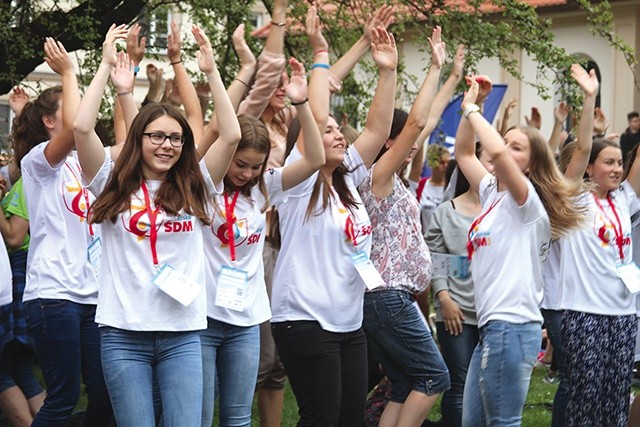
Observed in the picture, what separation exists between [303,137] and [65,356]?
1.64 meters

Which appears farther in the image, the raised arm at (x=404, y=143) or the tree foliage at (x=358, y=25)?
the tree foliage at (x=358, y=25)

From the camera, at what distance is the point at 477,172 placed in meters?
6.64

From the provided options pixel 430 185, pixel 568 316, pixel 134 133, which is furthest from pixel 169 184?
pixel 430 185

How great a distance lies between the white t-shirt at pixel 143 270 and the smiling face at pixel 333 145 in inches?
44.7

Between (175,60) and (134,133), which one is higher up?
(175,60)

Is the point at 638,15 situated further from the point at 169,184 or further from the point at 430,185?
the point at 169,184

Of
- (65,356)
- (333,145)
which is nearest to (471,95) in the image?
(333,145)

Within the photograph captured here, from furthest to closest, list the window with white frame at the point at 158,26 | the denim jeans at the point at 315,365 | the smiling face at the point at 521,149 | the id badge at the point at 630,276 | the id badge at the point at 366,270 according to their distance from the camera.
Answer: the window with white frame at the point at 158,26
the id badge at the point at 630,276
the smiling face at the point at 521,149
the id badge at the point at 366,270
the denim jeans at the point at 315,365

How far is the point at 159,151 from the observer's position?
5.19 meters

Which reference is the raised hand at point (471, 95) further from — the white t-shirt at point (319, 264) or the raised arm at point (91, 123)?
the raised arm at point (91, 123)

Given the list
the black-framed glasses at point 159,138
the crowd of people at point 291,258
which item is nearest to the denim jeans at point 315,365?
A: the crowd of people at point 291,258

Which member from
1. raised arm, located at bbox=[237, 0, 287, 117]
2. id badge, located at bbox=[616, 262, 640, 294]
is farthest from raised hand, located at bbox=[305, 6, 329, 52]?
id badge, located at bbox=[616, 262, 640, 294]

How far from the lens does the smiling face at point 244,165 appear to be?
5.62m

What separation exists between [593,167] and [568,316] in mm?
961
